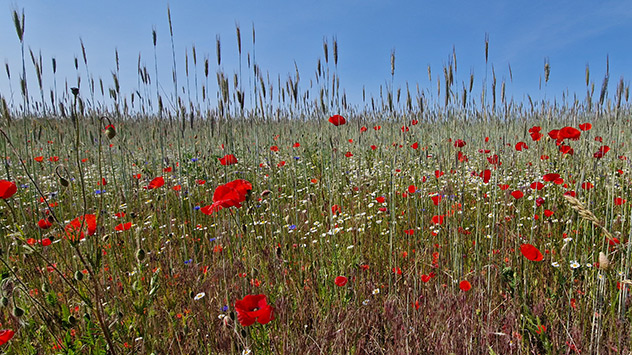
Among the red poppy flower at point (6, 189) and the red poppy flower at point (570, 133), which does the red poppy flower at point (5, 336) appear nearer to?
the red poppy flower at point (6, 189)

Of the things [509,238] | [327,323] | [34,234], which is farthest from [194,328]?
[509,238]

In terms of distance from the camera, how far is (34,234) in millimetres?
2570

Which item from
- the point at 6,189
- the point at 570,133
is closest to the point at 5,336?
the point at 6,189

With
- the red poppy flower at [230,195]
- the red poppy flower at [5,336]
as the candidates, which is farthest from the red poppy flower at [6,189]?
the red poppy flower at [230,195]

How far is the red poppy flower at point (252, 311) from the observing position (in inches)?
40.2

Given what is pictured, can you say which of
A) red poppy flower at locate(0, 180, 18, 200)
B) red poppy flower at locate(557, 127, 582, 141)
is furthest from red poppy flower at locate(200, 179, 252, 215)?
red poppy flower at locate(557, 127, 582, 141)

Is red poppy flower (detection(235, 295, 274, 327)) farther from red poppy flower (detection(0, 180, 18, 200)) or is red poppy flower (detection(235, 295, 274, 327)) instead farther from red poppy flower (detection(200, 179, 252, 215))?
red poppy flower (detection(0, 180, 18, 200))

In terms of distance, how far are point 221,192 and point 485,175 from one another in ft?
5.45

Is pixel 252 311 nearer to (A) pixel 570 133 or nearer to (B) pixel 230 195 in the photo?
(B) pixel 230 195

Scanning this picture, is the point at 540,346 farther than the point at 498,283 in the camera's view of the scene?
No

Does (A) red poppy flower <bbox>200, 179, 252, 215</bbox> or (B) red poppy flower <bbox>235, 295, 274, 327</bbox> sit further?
(A) red poppy flower <bbox>200, 179, 252, 215</bbox>

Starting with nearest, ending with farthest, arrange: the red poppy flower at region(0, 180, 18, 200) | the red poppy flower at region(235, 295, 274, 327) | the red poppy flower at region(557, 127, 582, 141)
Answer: the red poppy flower at region(235, 295, 274, 327) < the red poppy flower at region(0, 180, 18, 200) < the red poppy flower at region(557, 127, 582, 141)

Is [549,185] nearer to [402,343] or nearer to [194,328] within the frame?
[402,343]

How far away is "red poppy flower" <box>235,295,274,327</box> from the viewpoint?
102 cm
